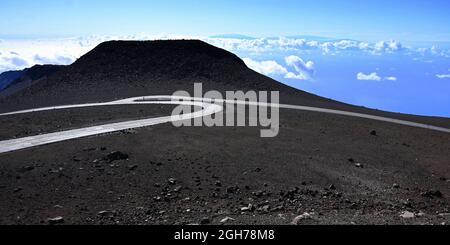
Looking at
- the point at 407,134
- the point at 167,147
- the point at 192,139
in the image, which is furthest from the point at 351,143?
the point at 167,147

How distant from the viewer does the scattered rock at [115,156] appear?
16286mm

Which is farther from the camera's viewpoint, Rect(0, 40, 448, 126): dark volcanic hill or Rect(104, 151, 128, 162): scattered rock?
Rect(0, 40, 448, 126): dark volcanic hill

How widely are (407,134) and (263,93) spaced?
17400 millimetres

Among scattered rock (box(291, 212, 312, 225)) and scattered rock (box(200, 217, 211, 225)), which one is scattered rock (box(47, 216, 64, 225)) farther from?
scattered rock (box(291, 212, 312, 225))

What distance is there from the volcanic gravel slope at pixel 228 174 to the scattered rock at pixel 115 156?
0.06 metres

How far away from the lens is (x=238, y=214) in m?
11.5

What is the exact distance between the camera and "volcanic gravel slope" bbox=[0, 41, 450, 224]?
38.6 feet

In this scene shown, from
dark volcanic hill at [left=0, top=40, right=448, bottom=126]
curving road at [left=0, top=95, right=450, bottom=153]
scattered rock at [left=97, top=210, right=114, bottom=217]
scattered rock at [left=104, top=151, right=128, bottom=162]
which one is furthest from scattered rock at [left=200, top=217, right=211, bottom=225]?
dark volcanic hill at [left=0, top=40, right=448, bottom=126]

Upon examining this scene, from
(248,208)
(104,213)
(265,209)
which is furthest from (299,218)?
(104,213)

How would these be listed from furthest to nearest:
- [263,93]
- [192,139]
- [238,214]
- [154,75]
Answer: [154,75]
[263,93]
[192,139]
[238,214]

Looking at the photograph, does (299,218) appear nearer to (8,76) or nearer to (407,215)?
(407,215)

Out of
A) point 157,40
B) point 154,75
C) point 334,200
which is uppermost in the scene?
point 157,40
